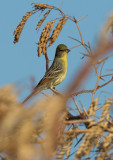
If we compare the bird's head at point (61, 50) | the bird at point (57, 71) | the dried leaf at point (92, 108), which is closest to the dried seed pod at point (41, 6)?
the dried leaf at point (92, 108)

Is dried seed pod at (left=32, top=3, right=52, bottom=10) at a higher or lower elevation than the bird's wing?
higher

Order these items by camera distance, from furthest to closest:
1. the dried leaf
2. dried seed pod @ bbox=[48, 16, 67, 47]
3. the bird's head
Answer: the bird's head < dried seed pod @ bbox=[48, 16, 67, 47] < the dried leaf

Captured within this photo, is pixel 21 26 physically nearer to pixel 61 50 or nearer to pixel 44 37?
pixel 44 37

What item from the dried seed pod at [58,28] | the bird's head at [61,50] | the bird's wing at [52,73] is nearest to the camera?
the dried seed pod at [58,28]

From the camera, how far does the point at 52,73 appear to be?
885 centimetres

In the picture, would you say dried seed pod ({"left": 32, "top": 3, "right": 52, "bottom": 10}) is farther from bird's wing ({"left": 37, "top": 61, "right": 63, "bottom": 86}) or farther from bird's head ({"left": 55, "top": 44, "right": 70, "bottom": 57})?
bird's head ({"left": 55, "top": 44, "right": 70, "bottom": 57})

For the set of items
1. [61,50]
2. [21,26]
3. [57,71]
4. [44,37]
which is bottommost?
[57,71]

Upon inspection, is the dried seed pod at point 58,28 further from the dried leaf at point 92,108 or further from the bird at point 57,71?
the bird at point 57,71

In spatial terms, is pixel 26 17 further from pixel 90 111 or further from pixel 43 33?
pixel 90 111

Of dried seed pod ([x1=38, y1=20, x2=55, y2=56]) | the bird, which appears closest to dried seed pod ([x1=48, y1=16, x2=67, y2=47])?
dried seed pod ([x1=38, y1=20, x2=55, y2=56])

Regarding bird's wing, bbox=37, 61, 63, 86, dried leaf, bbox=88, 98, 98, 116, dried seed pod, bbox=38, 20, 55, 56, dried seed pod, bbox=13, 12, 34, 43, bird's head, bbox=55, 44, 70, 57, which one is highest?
dried seed pod, bbox=13, 12, 34, 43

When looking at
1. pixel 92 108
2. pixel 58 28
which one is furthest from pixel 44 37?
pixel 92 108

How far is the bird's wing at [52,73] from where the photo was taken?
26.9 ft

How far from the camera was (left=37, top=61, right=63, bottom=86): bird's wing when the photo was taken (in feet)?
26.9
